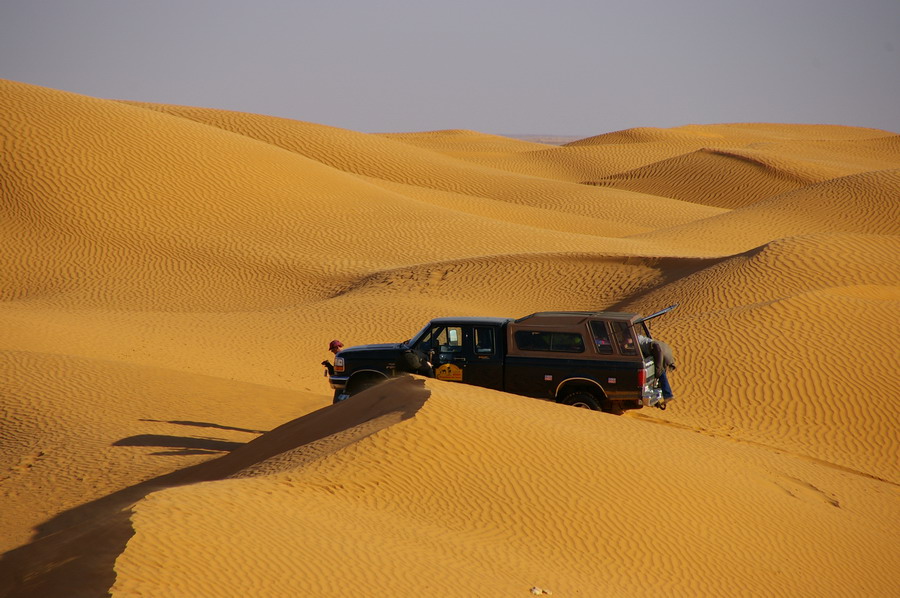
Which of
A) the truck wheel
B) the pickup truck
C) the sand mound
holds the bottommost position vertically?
the sand mound

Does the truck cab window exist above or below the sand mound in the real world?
above

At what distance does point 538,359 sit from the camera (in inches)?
458

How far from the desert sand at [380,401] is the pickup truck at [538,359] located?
1.90 feet

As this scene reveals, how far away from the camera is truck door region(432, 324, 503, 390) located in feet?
38.6

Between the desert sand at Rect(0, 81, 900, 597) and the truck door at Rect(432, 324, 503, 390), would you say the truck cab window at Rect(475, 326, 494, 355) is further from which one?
the desert sand at Rect(0, 81, 900, 597)

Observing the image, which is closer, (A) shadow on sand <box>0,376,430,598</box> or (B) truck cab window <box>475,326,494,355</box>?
(A) shadow on sand <box>0,376,430,598</box>

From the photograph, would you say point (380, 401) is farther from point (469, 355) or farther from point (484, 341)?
point (484, 341)

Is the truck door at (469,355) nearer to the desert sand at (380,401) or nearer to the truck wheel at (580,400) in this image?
the desert sand at (380,401)

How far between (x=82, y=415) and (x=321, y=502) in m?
6.92

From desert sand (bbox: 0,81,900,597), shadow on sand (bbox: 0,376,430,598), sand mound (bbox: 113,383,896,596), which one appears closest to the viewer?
shadow on sand (bbox: 0,376,430,598)

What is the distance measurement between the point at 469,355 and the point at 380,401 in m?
1.88

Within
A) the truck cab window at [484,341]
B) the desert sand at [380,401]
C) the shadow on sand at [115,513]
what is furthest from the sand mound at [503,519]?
the truck cab window at [484,341]

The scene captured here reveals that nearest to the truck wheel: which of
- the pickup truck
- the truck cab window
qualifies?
the pickup truck

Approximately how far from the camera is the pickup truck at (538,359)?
37.2ft
